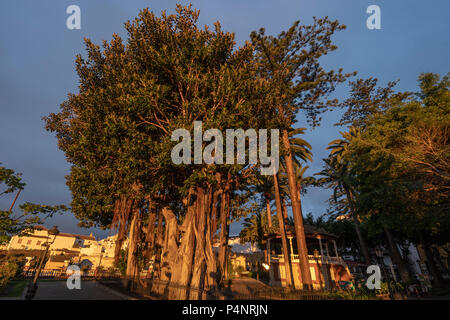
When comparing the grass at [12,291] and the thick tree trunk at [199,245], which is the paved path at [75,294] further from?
the thick tree trunk at [199,245]

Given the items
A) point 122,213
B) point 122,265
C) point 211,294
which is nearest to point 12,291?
point 122,213

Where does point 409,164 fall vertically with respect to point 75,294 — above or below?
above

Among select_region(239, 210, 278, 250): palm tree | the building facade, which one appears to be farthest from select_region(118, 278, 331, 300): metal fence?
select_region(239, 210, 278, 250): palm tree

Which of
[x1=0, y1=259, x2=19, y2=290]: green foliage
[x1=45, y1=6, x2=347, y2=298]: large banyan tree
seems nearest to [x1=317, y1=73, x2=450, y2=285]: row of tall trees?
[x1=45, y1=6, x2=347, y2=298]: large banyan tree

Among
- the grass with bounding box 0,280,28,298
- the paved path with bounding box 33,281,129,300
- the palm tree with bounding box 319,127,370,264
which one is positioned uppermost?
the palm tree with bounding box 319,127,370,264

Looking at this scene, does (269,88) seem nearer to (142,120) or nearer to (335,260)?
(142,120)

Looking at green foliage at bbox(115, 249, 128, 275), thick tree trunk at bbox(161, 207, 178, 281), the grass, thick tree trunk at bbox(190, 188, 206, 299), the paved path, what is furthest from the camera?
green foliage at bbox(115, 249, 128, 275)

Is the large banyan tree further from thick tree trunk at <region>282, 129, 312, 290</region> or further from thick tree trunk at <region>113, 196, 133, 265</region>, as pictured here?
thick tree trunk at <region>282, 129, 312, 290</region>

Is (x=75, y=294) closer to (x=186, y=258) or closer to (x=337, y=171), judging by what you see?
(x=186, y=258)

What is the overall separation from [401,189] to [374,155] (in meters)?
3.30

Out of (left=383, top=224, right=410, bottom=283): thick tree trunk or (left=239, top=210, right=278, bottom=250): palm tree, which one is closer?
(left=383, top=224, right=410, bottom=283): thick tree trunk

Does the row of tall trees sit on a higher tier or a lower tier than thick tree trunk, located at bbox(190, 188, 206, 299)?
higher

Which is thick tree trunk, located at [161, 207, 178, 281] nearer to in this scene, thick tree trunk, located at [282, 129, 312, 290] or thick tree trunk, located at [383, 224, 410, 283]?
thick tree trunk, located at [282, 129, 312, 290]

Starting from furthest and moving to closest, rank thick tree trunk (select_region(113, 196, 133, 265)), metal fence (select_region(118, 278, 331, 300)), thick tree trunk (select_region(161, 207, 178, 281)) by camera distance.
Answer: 1. thick tree trunk (select_region(113, 196, 133, 265))
2. thick tree trunk (select_region(161, 207, 178, 281))
3. metal fence (select_region(118, 278, 331, 300))
